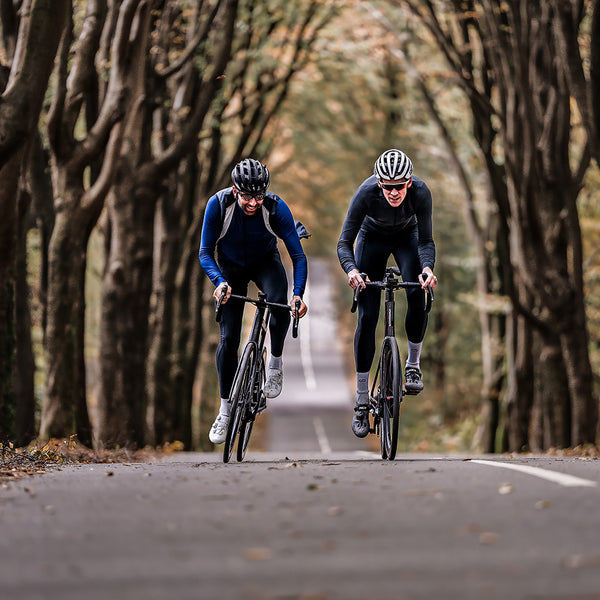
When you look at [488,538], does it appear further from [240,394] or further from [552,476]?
[240,394]

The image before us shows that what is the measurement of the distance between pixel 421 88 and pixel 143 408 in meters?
7.25

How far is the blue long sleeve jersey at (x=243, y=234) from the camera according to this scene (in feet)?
33.6

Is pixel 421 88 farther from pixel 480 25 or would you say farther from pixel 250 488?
pixel 250 488

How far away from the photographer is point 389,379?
1052 cm

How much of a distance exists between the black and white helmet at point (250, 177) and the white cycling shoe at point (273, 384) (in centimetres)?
171

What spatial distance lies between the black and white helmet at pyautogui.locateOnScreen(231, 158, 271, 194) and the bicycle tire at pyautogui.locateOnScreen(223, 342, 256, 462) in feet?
4.39

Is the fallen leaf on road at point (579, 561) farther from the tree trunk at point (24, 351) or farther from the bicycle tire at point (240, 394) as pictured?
the tree trunk at point (24, 351)

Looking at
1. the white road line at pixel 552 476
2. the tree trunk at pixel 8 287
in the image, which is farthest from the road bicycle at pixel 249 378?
the tree trunk at pixel 8 287

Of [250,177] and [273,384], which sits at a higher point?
[250,177]

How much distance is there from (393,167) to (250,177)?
1.13 meters

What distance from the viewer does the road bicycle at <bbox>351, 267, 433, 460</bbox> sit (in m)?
10.2

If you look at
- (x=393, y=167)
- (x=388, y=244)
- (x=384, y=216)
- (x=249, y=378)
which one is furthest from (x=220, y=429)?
(x=393, y=167)

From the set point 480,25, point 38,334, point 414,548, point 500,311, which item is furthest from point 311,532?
point 38,334

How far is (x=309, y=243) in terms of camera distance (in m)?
61.7
